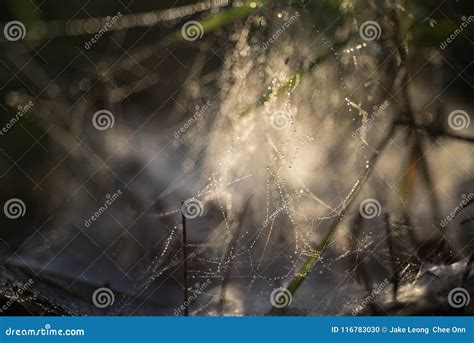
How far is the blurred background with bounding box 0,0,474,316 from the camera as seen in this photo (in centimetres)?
367

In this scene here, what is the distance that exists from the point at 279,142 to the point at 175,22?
1144 millimetres

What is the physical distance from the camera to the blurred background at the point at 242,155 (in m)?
3.67

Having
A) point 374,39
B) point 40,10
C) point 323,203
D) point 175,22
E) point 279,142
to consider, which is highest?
point 374,39

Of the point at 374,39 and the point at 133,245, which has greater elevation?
the point at 374,39

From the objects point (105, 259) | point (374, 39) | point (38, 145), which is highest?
point (374, 39)

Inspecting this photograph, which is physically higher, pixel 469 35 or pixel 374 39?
pixel 469 35

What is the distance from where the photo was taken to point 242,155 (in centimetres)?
372

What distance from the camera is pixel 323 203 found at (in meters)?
3.70

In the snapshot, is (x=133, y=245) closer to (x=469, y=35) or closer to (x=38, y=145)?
(x=38, y=145)

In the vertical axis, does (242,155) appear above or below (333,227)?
above

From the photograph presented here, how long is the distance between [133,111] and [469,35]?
2.47 m

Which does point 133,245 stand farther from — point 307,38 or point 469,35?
point 469,35

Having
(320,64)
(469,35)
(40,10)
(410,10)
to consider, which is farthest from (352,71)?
(40,10)

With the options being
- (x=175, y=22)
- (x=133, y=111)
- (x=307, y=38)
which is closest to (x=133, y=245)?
(x=133, y=111)
